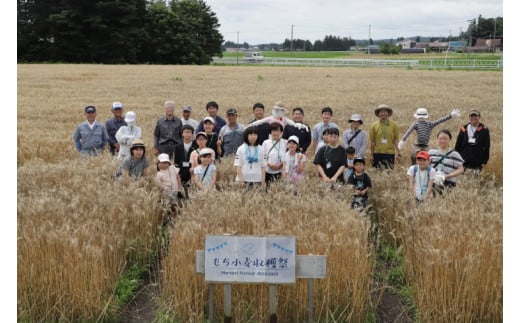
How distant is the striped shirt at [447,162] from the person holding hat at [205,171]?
334cm

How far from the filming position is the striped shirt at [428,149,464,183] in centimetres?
877

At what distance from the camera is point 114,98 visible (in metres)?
26.3

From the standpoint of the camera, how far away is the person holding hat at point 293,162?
28.7ft

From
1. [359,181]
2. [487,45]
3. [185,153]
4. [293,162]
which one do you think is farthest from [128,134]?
[487,45]

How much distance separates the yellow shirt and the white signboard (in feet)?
17.3

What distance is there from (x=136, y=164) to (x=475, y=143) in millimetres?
5779

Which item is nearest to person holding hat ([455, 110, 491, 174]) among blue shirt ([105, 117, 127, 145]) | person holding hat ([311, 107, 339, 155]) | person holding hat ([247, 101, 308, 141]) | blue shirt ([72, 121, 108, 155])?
person holding hat ([311, 107, 339, 155])

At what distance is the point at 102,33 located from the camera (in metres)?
61.4

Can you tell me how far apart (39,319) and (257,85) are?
2880 centimetres

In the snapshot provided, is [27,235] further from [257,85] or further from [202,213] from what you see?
[257,85]

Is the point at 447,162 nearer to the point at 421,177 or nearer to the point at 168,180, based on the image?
the point at 421,177

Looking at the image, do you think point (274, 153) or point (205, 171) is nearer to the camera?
point (205, 171)

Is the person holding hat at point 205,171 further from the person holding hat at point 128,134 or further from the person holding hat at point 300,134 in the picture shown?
the person holding hat at point 128,134

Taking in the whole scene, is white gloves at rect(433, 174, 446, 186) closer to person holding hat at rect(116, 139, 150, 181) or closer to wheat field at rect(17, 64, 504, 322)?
wheat field at rect(17, 64, 504, 322)
